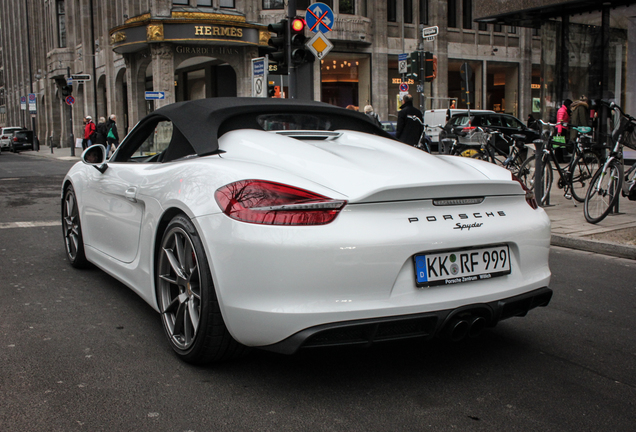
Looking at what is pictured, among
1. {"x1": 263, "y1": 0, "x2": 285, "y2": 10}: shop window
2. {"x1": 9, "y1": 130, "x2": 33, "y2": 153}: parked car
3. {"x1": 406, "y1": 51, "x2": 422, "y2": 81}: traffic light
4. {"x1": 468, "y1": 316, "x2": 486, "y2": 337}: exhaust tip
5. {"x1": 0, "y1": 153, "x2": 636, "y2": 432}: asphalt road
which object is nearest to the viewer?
{"x1": 0, "y1": 153, "x2": 636, "y2": 432}: asphalt road

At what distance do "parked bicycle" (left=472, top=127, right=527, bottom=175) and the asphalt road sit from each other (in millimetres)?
5945

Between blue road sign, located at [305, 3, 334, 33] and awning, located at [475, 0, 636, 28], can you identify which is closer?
blue road sign, located at [305, 3, 334, 33]

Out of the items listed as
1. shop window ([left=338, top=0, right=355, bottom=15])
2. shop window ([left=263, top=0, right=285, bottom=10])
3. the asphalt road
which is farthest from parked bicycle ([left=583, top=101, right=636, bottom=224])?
shop window ([left=338, top=0, right=355, bottom=15])

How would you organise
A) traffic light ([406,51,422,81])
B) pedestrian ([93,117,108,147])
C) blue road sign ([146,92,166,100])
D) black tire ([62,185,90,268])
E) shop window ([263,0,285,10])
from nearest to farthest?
1. black tire ([62,185,90,268])
2. traffic light ([406,51,422,81])
3. pedestrian ([93,117,108,147])
4. blue road sign ([146,92,166,100])
5. shop window ([263,0,285,10])

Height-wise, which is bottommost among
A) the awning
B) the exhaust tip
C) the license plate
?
the exhaust tip

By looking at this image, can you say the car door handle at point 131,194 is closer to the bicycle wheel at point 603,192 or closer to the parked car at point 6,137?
the bicycle wheel at point 603,192

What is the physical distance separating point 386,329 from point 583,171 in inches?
292

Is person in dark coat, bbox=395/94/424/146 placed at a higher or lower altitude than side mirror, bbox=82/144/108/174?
higher

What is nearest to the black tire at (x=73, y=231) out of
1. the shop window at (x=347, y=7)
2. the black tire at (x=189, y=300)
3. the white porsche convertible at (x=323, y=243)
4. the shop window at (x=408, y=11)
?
the white porsche convertible at (x=323, y=243)

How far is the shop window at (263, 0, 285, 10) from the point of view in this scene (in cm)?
3152

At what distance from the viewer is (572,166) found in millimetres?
9172

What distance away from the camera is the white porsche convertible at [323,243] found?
8.68 ft

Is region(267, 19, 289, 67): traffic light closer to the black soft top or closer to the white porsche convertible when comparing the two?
the black soft top

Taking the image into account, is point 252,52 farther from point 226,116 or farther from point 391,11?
point 226,116
